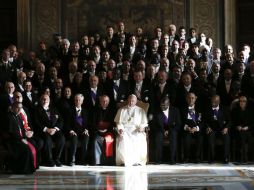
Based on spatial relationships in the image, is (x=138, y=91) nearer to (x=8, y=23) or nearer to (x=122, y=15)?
(x=122, y=15)

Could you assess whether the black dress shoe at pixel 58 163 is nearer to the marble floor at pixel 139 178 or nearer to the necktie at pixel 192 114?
the marble floor at pixel 139 178

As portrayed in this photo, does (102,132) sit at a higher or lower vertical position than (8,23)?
lower

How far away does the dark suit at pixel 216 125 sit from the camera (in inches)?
481

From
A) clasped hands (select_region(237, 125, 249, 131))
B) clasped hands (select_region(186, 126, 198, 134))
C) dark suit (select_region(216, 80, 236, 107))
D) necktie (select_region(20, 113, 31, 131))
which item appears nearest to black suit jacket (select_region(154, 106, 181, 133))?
clasped hands (select_region(186, 126, 198, 134))

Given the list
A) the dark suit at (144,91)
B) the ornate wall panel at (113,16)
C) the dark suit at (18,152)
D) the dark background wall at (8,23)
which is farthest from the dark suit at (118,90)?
the dark background wall at (8,23)

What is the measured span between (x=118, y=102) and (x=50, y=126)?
1.62 metres

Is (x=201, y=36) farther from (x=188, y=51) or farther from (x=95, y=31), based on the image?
(x=95, y=31)

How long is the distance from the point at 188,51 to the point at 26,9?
18.3 feet

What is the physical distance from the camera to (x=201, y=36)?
15719 millimetres

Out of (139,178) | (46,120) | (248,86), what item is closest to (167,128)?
(248,86)

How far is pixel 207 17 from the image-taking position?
18047 millimetres

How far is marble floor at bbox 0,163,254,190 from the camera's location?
8.58 meters

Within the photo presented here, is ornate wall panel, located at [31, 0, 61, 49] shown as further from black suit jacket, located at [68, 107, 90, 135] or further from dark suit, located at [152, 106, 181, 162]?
dark suit, located at [152, 106, 181, 162]

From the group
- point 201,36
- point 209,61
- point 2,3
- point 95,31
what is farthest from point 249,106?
point 2,3
